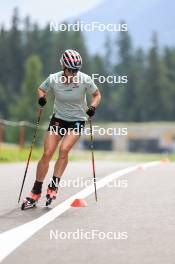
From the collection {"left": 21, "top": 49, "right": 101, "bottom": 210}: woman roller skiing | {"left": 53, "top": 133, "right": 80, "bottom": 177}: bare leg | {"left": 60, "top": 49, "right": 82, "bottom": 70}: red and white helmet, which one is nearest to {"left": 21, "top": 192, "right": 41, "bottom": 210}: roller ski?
{"left": 21, "top": 49, "right": 101, "bottom": 210}: woman roller skiing

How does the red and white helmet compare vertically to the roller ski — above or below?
above

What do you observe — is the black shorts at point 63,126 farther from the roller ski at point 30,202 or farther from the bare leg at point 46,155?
the roller ski at point 30,202

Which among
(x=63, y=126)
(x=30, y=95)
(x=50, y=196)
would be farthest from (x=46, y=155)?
(x=30, y=95)

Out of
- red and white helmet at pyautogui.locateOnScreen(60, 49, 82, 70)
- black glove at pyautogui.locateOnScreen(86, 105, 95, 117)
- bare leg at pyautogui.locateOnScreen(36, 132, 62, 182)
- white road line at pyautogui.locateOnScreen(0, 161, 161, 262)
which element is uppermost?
red and white helmet at pyautogui.locateOnScreen(60, 49, 82, 70)

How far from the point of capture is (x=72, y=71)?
862cm

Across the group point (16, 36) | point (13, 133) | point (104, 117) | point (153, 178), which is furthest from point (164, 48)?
point (153, 178)

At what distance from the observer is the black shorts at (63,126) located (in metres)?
8.77

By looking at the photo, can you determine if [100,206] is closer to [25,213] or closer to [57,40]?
[25,213]

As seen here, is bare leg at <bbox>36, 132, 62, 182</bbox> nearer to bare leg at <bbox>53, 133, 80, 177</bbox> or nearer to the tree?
bare leg at <bbox>53, 133, 80, 177</bbox>

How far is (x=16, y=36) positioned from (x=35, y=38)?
8186 mm

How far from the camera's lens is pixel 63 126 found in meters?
8.84

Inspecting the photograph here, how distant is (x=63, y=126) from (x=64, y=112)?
19 cm

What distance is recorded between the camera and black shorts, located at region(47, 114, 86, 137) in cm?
877

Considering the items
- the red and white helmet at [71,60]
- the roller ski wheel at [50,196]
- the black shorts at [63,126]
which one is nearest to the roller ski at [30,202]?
the roller ski wheel at [50,196]
